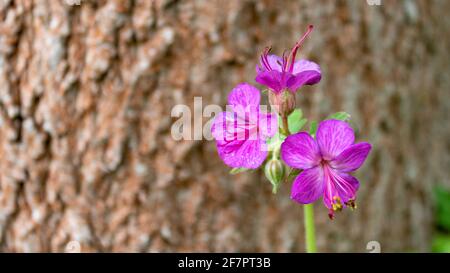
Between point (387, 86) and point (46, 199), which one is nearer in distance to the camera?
point (46, 199)

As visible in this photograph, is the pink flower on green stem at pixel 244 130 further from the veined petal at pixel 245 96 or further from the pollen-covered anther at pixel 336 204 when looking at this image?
the pollen-covered anther at pixel 336 204

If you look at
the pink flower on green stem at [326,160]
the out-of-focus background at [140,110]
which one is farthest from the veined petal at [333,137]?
the out-of-focus background at [140,110]

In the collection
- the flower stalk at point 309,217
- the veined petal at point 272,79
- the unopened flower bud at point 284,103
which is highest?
the veined petal at point 272,79

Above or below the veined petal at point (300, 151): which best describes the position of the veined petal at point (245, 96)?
above

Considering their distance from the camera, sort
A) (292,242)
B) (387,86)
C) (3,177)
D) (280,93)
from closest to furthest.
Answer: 1. (280,93)
2. (3,177)
3. (292,242)
4. (387,86)

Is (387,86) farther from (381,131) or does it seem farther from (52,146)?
(52,146)

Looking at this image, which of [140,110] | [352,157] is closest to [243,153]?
[352,157]

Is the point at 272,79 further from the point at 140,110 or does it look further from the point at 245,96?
the point at 140,110

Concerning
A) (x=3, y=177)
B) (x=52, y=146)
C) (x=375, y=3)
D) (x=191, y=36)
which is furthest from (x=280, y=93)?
(x=375, y=3)

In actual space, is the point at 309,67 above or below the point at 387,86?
below
